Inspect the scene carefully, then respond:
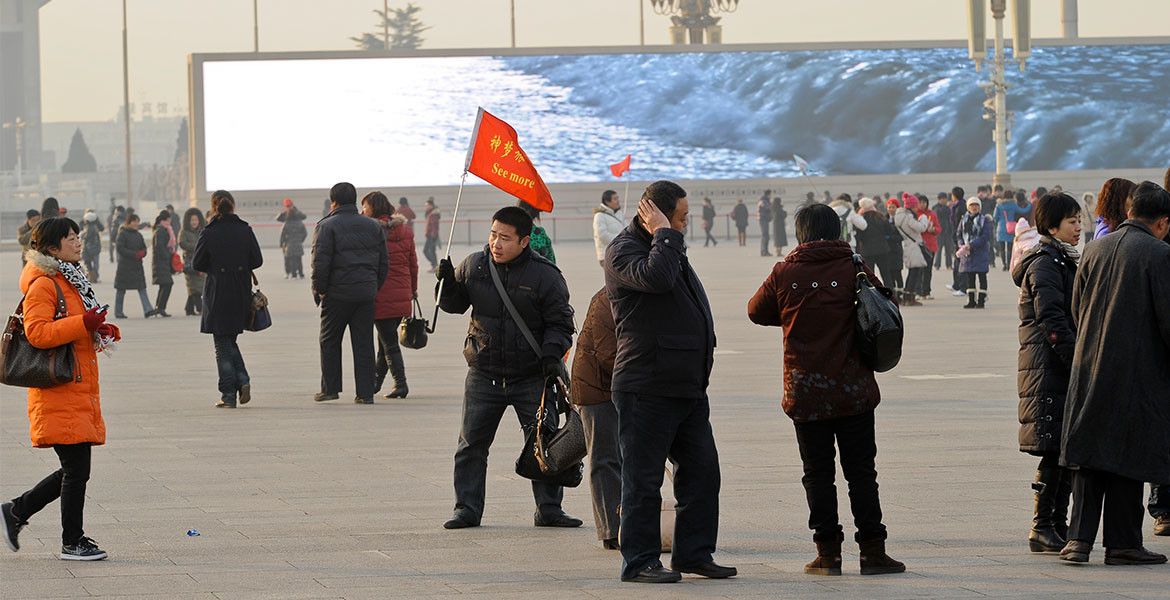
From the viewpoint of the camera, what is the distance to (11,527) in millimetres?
7875

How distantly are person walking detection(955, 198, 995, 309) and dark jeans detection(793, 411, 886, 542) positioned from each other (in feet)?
53.4

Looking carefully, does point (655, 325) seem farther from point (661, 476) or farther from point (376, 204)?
point (376, 204)

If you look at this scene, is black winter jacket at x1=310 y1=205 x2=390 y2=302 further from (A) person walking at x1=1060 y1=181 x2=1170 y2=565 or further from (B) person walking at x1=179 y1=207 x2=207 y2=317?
(B) person walking at x1=179 y1=207 x2=207 y2=317

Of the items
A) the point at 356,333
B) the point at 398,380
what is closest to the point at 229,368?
the point at 356,333

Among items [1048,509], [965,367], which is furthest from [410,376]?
[1048,509]

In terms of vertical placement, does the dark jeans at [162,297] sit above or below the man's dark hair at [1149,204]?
below

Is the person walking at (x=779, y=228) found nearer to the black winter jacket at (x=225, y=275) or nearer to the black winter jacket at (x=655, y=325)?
the black winter jacket at (x=225, y=275)

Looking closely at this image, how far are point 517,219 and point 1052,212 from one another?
2372 millimetres

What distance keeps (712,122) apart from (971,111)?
8474mm

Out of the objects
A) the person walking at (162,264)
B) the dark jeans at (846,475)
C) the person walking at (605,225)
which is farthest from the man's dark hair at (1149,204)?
the person walking at (162,264)

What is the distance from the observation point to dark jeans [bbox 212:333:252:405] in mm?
13781

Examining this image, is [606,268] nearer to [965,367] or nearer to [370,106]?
[965,367]

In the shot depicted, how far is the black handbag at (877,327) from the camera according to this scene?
22.9 ft

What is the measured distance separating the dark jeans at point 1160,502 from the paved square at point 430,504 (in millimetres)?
100
